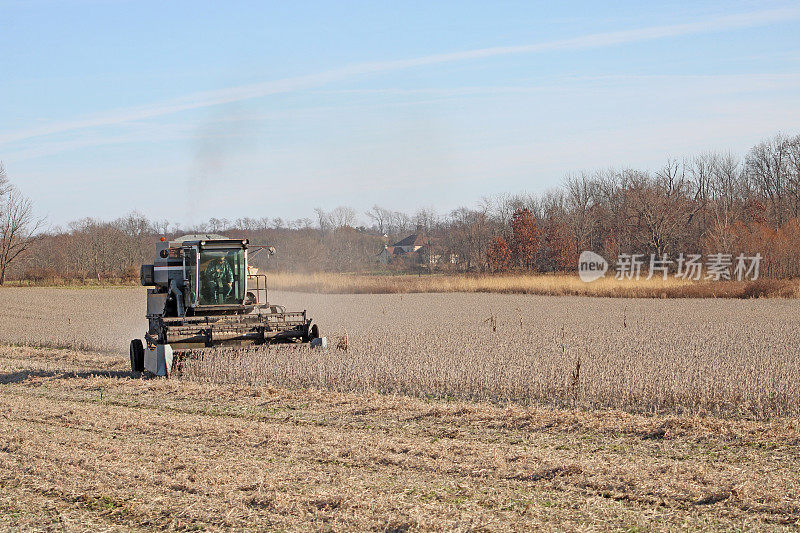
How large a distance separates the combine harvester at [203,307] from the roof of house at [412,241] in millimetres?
86610

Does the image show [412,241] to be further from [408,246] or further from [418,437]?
[418,437]

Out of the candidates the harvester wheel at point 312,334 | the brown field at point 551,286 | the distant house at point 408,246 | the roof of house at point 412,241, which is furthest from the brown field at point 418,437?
the roof of house at point 412,241

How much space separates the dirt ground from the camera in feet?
19.1

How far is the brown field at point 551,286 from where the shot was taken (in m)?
37.0

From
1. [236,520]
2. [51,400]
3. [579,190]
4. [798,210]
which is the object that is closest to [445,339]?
[51,400]

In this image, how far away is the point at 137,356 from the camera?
47.7ft

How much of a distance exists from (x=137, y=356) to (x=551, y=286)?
31706mm

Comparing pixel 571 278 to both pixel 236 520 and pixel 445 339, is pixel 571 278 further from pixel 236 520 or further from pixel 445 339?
pixel 236 520

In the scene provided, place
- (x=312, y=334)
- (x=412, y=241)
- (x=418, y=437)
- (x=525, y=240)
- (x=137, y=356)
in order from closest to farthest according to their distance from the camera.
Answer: (x=418, y=437) → (x=137, y=356) → (x=312, y=334) → (x=525, y=240) → (x=412, y=241)

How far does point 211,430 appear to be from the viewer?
29.5 feet

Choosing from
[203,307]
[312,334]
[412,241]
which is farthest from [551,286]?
[412,241]

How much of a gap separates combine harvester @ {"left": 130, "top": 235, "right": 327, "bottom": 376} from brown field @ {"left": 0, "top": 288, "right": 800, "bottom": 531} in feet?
1.59

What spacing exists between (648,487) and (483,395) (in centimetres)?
497

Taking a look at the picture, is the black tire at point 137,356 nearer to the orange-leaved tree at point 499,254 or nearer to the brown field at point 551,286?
the brown field at point 551,286
